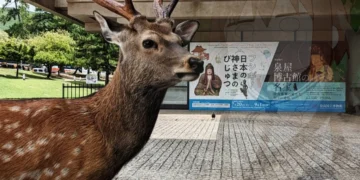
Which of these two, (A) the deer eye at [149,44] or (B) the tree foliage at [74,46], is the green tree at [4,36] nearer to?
(B) the tree foliage at [74,46]

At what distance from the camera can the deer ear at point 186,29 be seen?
59.5 inches

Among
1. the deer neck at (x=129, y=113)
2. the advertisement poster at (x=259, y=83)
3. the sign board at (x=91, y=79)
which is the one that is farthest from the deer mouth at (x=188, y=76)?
the advertisement poster at (x=259, y=83)

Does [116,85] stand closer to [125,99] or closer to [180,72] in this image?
[125,99]

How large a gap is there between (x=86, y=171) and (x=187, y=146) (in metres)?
4.25

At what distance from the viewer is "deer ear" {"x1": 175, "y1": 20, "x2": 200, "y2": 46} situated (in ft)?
4.96

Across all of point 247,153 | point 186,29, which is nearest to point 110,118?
point 186,29

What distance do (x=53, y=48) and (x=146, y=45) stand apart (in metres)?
2.27

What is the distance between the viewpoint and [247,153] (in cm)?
519

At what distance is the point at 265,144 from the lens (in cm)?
581

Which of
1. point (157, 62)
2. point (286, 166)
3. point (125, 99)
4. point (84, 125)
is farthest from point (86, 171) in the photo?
point (286, 166)

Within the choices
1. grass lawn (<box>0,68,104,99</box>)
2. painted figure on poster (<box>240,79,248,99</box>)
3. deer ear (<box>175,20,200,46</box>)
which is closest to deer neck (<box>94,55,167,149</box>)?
deer ear (<box>175,20,200,46</box>)

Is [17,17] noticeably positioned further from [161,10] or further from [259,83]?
[259,83]

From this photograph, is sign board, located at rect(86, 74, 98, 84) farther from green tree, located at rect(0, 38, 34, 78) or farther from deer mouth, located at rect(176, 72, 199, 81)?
deer mouth, located at rect(176, 72, 199, 81)

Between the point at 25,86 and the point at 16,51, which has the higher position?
the point at 16,51
